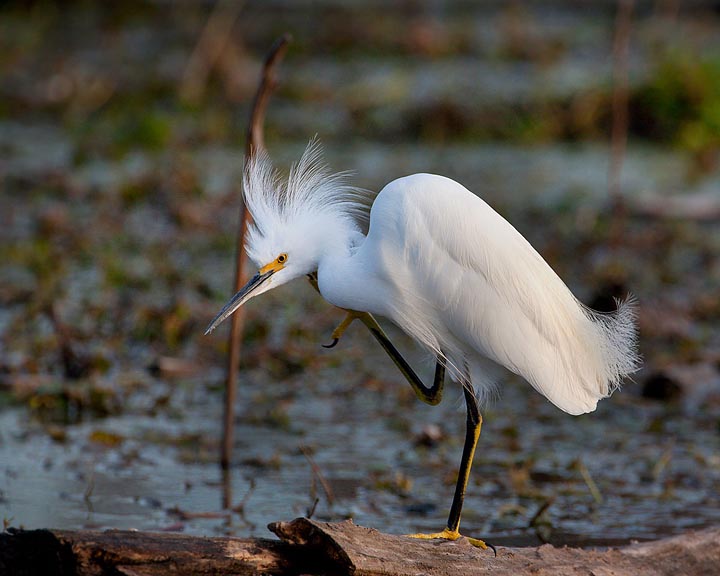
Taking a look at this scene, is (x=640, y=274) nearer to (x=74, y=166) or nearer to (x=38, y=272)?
(x=38, y=272)

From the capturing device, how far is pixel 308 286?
7.96 meters

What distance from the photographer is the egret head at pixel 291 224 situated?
3.73 meters

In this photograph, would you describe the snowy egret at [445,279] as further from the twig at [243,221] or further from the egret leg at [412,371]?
the twig at [243,221]

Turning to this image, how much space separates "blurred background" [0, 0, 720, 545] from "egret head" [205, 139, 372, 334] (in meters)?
1.12

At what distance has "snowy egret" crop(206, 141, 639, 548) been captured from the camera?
3.72m

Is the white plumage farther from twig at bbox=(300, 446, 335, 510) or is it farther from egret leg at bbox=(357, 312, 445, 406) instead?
twig at bbox=(300, 446, 335, 510)

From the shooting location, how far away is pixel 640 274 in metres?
8.08

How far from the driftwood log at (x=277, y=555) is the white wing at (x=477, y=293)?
639 mm

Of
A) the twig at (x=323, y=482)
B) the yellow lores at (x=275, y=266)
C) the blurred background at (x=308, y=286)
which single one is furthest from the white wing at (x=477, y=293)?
the blurred background at (x=308, y=286)

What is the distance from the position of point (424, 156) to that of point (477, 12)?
7137 millimetres

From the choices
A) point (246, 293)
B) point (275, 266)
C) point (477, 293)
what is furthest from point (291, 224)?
point (477, 293)

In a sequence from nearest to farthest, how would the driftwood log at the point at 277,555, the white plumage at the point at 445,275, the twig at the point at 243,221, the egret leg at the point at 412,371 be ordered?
1. the driftwood log at the point at 277,555
2. the white plumage at the point at 445,275
3. the egret leg at the point at 412,371
4. the twig at the point at 243,221

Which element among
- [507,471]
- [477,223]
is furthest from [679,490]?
[477,223]

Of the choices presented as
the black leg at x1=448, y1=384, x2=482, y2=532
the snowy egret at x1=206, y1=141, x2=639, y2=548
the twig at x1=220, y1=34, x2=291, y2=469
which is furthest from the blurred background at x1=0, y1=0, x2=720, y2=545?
the snowy egret at x1=206, y1=141, x2=639, y2=548
